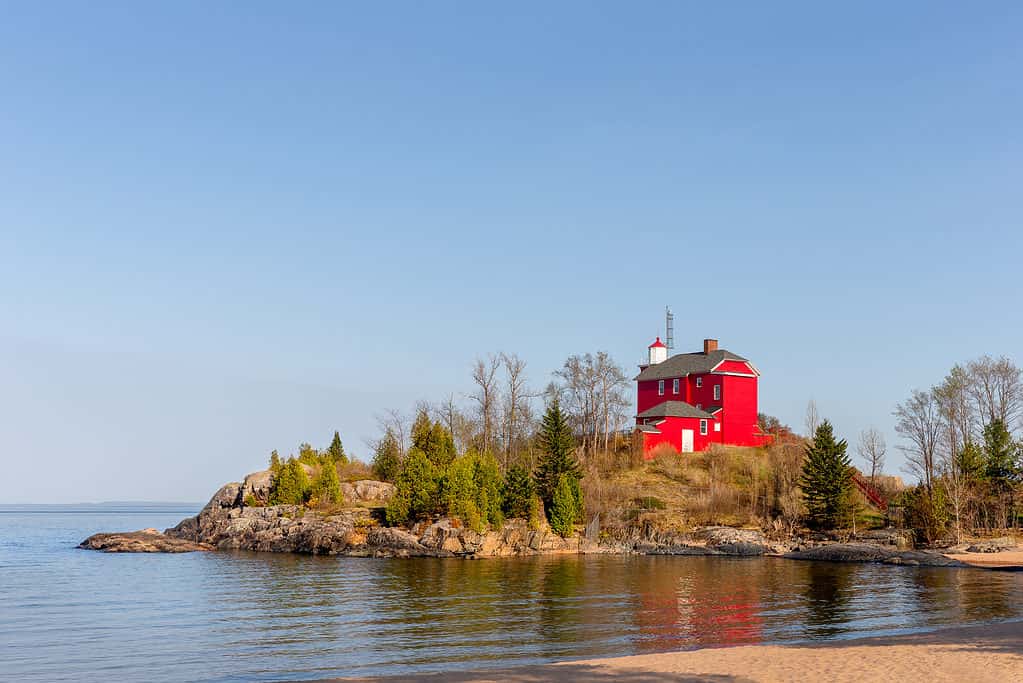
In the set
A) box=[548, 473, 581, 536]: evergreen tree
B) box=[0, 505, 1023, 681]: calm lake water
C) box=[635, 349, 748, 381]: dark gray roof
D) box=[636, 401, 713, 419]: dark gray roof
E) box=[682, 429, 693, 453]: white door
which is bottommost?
box=[0, 505, 1023, 681]: calm lake water

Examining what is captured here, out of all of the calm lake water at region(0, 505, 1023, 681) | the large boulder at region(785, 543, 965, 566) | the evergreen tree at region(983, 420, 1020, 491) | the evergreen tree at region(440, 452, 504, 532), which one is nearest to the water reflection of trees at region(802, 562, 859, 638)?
the calm lake water at region(0, 505, 1023, 681)

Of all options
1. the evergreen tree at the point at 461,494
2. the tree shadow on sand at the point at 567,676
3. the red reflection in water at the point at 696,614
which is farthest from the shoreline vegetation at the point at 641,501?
the tree shadow on sand at the point at 567,676

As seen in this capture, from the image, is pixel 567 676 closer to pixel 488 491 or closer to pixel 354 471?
pixel 488 491

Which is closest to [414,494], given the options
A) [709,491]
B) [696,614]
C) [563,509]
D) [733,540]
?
[563,509]

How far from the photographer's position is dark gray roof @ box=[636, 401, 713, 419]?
8751cm

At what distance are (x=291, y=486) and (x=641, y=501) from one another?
30590mm

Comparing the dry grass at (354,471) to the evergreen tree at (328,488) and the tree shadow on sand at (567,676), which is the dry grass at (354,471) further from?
the tree shadow on sand at (567,676)

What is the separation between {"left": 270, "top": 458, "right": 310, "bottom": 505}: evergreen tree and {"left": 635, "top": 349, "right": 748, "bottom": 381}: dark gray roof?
129 feet

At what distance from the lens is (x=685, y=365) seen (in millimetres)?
93312

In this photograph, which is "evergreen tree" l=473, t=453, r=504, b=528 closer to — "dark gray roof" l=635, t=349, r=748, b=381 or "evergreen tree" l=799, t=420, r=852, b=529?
"evergreen tree" l=799, t=420, r=852, b=529

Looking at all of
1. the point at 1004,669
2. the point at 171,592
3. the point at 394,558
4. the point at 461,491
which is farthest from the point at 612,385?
the point at 1004,669

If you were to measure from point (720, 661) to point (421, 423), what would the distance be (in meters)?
55.9

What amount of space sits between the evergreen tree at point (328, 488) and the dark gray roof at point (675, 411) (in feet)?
108

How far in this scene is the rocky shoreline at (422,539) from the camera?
65188 millimetres
